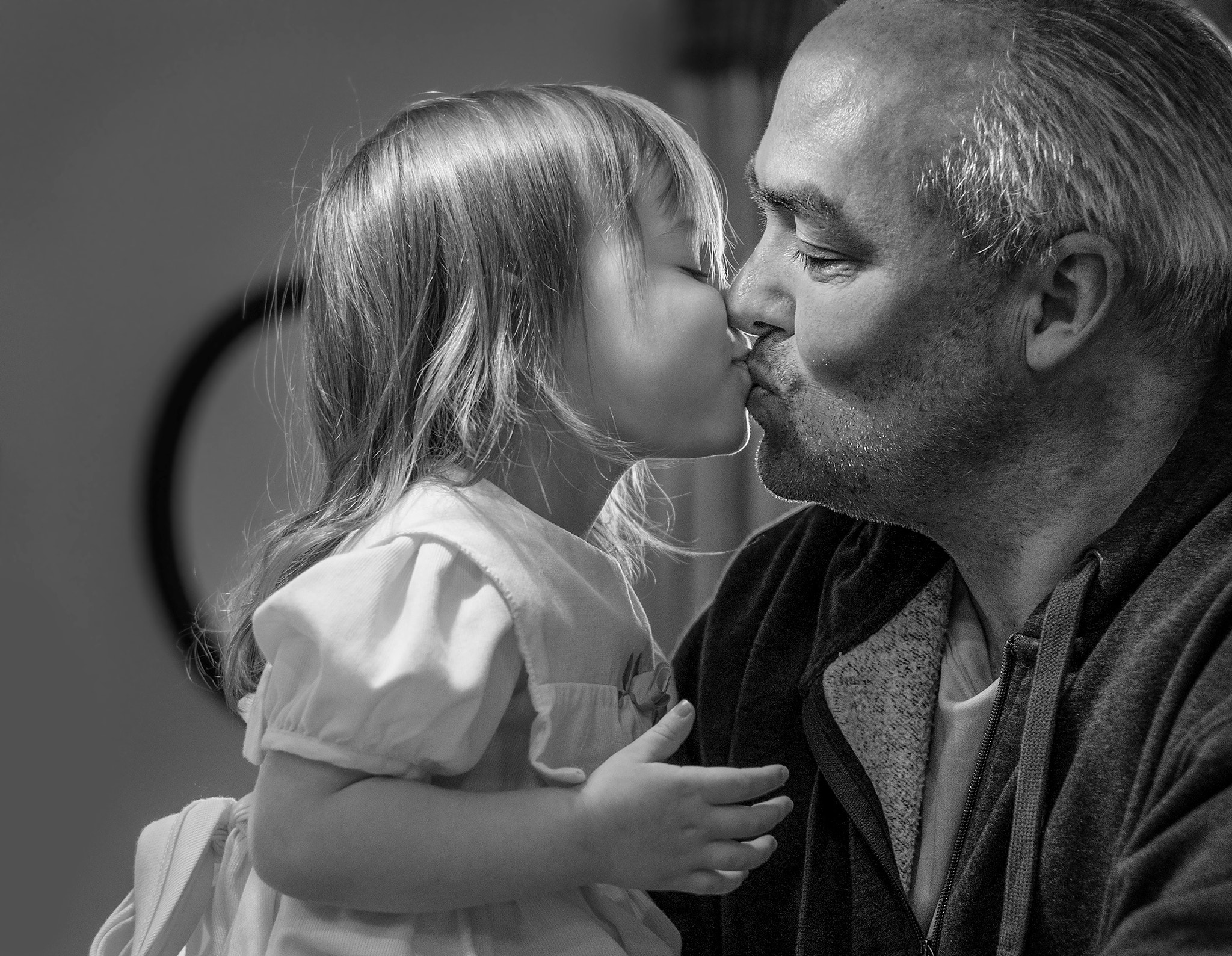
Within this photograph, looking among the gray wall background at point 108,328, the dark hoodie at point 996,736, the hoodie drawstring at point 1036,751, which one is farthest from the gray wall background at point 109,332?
the hoodie drawstring at point 1036,751

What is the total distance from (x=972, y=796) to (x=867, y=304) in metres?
0.46

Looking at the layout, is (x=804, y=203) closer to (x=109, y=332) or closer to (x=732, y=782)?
(x=732, y=782)

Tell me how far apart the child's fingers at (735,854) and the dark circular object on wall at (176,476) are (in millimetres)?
1481

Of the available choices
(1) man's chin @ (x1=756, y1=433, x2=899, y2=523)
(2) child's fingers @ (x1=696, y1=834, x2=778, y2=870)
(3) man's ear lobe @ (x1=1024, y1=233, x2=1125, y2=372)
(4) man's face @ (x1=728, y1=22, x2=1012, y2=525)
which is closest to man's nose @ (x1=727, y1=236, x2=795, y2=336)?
(4) man's face @ (x1=728, y1=22, x2=1012, y2=525)

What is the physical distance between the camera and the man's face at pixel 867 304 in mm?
1123

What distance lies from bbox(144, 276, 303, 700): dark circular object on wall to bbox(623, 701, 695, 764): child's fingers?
4.77 ft

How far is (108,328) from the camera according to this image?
7.18 feet

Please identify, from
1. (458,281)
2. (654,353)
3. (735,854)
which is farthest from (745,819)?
(458,281)

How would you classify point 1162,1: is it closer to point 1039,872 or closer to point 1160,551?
point 1160,551

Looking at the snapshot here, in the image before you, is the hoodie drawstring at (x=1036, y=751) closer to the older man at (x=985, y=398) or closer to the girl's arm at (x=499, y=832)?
the older man at (x=985, y=398)

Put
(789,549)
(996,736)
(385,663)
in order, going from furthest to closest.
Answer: (789,549) < (996,736) < (385,663)

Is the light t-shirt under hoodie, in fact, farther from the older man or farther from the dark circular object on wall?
the dark circular object on wall

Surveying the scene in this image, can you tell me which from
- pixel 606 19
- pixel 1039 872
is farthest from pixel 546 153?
pixel 606 19

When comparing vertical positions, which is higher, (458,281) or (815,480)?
(458,281)
